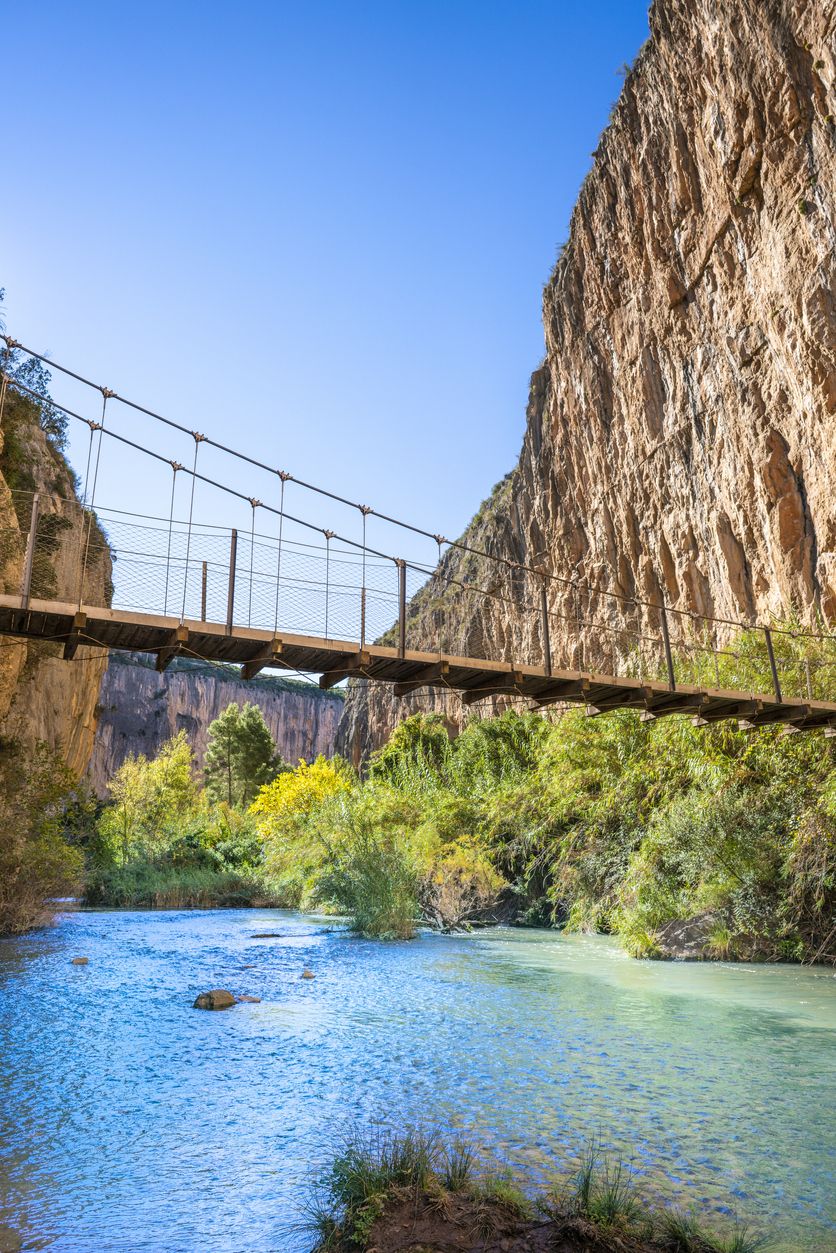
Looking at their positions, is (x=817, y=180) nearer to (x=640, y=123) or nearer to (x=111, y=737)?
(x=640, y=123)

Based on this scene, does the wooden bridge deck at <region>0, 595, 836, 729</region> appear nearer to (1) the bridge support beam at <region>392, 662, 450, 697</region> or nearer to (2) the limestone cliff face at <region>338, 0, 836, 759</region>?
(1) the bridge support beam at <region>392, 662, 450, 697</region>

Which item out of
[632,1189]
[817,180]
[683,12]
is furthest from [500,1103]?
[683,12]

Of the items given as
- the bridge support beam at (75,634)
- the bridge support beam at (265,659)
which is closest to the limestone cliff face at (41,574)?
the bridge support beam at (75,634)

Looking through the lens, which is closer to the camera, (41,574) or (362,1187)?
(362,1187)

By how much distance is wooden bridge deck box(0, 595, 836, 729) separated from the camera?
297 inches

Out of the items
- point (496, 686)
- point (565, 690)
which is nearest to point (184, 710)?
point (496, 686)

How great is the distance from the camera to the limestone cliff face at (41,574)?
1175 centimetres

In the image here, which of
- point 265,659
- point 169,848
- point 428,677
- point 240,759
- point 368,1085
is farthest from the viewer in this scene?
point 240,759

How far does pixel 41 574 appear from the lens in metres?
13.0

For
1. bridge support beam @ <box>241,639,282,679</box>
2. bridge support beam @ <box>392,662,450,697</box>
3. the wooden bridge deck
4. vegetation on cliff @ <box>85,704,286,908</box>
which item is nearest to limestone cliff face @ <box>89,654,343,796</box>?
vegetation on cliff @ <box>85,704,286,908</box>

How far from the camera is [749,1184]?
3633 millimetres

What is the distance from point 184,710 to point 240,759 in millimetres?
21751

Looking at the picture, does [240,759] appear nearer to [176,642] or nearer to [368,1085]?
[176,642]

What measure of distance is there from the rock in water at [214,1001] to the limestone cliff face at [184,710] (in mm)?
48781
